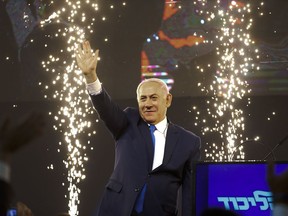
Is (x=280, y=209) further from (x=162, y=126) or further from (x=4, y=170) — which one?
(x=162, y=126)

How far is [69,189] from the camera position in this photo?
8461 mm

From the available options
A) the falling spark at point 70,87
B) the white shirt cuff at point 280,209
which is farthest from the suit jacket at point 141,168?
the falling spark at point 70,87

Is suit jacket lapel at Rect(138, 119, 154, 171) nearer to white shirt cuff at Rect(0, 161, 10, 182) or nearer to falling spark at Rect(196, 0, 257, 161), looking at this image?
white shirt cuff at Rect(0, 161, 10, 182)

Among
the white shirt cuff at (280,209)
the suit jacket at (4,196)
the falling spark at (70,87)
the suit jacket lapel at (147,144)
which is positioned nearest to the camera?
the suit jacket at (4,196)

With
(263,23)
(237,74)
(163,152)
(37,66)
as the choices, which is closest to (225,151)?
(237,74)

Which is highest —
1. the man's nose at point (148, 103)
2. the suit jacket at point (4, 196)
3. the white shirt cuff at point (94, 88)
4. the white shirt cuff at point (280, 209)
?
the white shirt cuff at point (94, 88)

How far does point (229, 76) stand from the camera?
8.13m

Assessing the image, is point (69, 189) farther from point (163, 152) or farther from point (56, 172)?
point (163, 152)

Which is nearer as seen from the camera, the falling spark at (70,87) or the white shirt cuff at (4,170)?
the white shirt cuff at (4,170)

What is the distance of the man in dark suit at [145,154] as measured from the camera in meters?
4.09

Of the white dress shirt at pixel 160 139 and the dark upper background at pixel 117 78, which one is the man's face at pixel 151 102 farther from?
the dark upper background at pixel 117 78

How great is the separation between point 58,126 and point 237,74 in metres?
2.20

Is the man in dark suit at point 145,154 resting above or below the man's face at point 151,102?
below

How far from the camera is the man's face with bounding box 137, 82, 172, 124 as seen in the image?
14.0 feet
